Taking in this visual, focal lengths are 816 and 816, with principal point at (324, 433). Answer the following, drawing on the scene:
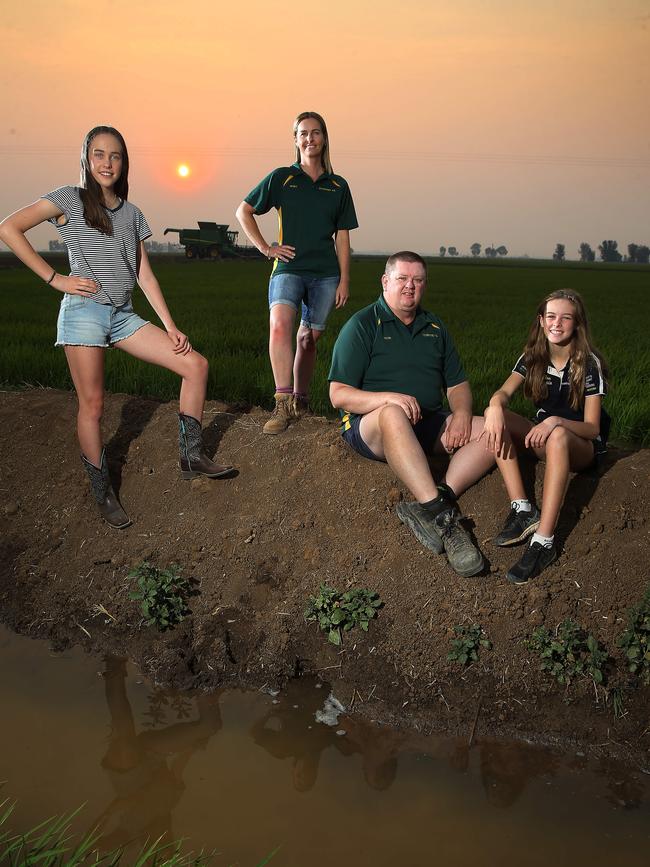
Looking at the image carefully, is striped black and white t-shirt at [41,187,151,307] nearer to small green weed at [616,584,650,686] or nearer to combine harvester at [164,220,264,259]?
small green weed at [616,584,650,686]

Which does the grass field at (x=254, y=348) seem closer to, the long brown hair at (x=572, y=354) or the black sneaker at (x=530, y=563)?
the long brown hair at (x=572, y=354)

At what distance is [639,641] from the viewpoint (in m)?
4.11

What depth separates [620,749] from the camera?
3824 mm

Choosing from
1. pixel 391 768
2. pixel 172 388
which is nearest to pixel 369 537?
pixel 391 768

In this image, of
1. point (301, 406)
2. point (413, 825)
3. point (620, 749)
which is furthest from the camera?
point (301, 406)

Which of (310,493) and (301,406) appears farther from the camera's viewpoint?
(301,406)

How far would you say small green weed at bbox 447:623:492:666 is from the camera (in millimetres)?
4172

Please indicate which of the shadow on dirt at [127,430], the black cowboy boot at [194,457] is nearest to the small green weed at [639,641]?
the black cowboy boot at [194,457]

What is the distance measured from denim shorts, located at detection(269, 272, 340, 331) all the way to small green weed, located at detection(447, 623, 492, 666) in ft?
8.03

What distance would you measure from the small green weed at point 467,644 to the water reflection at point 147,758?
1238mm

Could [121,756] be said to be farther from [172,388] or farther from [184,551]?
[172,388]

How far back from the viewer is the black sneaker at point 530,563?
4.33 m

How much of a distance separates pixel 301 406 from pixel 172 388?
1770 mm

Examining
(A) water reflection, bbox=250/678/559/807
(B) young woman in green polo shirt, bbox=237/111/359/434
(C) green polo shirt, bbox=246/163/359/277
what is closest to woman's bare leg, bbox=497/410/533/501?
(A) water reflection, bbox=250/678/559/807
